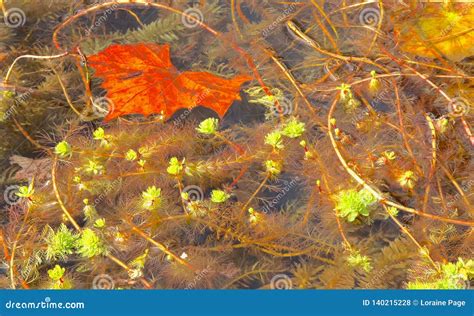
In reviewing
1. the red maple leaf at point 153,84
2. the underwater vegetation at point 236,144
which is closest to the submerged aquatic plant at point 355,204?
the underwater vegetation at point 236,144

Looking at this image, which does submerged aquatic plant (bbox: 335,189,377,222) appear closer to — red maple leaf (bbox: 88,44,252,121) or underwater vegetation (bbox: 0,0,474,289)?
underwater vegetation (bbox: 0,0,474,289)

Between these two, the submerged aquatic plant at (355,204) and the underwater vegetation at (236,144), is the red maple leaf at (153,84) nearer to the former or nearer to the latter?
the underwater vegetation at (236,144)

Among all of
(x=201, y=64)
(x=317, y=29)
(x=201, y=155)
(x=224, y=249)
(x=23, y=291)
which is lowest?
(x=23, y=291)

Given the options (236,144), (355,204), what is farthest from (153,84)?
(355,204)

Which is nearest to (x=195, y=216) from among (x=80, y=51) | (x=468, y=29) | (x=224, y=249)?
(x=224, y=249)

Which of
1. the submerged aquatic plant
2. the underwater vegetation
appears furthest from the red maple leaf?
the submerged aquatic plant

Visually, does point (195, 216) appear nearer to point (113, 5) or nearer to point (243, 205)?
point (243, 205)

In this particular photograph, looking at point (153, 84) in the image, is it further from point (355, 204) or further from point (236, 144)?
point (355, 204)
